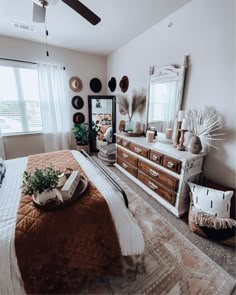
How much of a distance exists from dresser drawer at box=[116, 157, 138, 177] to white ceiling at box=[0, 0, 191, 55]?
2.27 meters

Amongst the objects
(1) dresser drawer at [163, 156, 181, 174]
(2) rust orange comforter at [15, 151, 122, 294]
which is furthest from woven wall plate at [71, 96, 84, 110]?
(2) rust orange comforter at [15, 151, 122, 294]

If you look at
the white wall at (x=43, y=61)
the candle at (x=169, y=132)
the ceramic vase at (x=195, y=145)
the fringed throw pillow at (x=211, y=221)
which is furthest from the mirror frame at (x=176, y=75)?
the white wall at (x=43, y=61)

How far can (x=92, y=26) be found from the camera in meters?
2.47

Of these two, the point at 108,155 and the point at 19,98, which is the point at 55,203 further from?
the point at 19,98

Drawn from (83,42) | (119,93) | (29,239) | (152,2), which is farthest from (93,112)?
(29,239)

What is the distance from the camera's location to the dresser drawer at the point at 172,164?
1829mm

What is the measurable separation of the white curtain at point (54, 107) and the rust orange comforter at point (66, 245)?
2.58m

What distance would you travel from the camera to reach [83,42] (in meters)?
3.12

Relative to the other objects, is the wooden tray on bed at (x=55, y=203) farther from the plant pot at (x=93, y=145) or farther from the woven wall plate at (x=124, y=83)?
the plant pot at (x=93, y=145)

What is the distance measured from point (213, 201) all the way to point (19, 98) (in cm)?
384

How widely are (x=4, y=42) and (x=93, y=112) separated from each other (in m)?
2.16

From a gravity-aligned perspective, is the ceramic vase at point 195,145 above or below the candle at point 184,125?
below

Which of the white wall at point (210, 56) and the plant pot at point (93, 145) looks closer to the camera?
the white wall at point (210, 56)

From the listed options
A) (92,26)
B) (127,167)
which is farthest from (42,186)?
(92,26)
